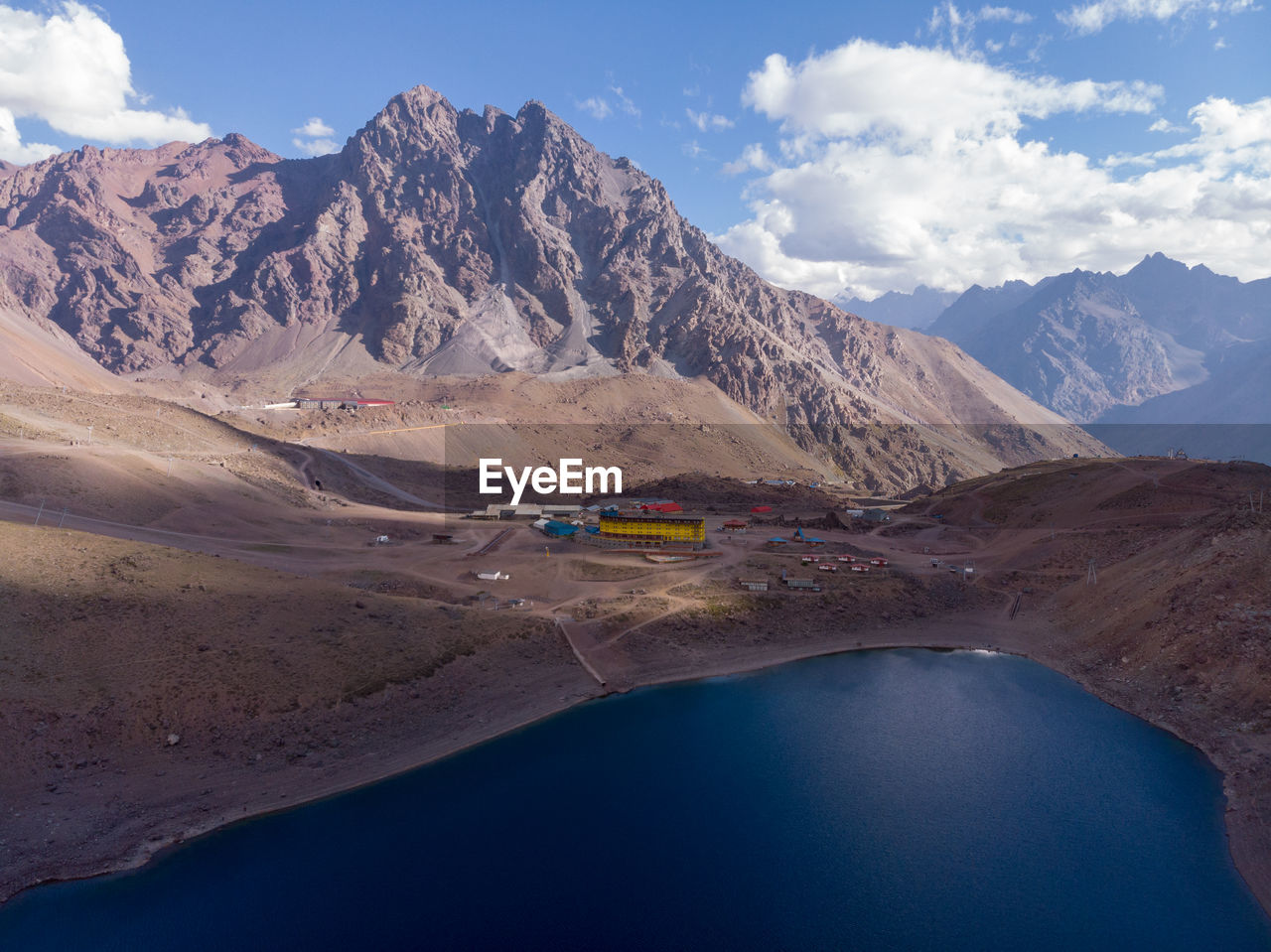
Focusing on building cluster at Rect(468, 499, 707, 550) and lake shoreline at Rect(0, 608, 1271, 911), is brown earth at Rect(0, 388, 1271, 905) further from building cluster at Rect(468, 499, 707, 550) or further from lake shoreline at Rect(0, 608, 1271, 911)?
building cluster at Rect(468, 499, 707, 550)

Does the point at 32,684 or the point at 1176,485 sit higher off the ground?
the point at 1176,485

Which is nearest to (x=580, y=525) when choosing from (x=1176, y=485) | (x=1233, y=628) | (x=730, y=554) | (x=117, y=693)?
(x=730, y=554)

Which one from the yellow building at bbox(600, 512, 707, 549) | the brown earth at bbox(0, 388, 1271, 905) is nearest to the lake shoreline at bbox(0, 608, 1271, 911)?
the brown earth at bbox(0, 388, 1271, 905)

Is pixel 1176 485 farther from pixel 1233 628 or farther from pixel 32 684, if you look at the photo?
pixel 32 684

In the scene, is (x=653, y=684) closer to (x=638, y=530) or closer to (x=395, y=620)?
(x=395, y=620)

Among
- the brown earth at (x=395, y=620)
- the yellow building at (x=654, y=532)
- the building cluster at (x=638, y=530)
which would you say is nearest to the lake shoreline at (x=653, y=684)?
the brown earth at (x=395, y=620)

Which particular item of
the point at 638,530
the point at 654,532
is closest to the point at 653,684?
the point at 654,532

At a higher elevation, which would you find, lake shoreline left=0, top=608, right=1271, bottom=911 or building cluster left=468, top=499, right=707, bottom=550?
building cluster left=468, top=499, right=707, bottom=550
